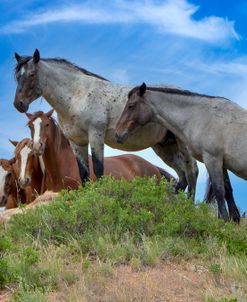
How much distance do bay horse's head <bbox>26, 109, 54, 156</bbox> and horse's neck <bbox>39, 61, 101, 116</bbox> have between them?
11.0 inches

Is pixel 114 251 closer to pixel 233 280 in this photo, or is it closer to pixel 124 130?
pixel 233 280

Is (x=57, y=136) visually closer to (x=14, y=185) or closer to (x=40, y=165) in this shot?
(x=40, y=165)

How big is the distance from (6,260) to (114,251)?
46.9 inches

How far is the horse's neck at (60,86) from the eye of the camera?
1220 centimetres

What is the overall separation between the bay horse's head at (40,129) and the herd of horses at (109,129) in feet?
0.06

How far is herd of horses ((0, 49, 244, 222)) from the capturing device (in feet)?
33.7

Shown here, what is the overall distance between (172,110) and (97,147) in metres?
1.49

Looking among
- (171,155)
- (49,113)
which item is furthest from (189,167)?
(49,113)

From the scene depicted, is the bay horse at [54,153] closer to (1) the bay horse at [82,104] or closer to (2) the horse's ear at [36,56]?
(1) the bay horse at [82,104]

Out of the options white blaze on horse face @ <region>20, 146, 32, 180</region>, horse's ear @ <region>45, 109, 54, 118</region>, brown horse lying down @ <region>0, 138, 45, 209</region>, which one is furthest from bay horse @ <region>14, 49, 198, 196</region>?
brown horse lying down @ <region>0, 138, 45, 209</region>

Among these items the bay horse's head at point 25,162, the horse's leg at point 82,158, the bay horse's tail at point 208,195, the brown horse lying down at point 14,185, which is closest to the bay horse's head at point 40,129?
the bay horse's head at point 25,162

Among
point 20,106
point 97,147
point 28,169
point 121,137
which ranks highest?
point 20,106

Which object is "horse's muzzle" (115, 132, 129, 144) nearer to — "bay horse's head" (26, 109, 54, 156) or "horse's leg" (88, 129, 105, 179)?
"horse's leg" (88, 129, 105, 179)

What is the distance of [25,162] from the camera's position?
1223cm
